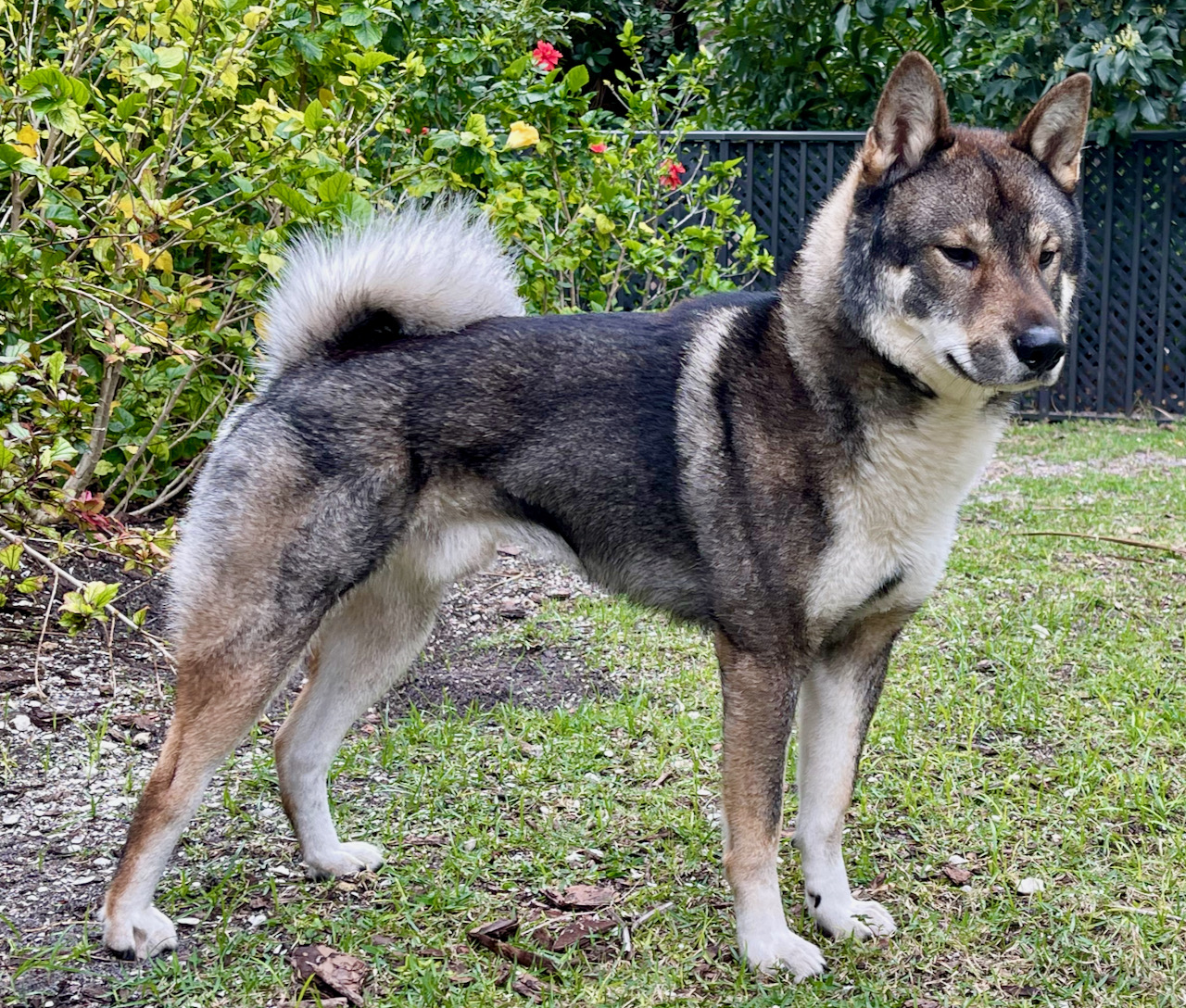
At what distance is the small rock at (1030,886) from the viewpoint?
2971 mm

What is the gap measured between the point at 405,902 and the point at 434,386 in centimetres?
123

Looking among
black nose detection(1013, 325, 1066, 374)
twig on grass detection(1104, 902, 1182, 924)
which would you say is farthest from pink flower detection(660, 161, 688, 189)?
twig on grass detection(1104, 902, 1182, 924)

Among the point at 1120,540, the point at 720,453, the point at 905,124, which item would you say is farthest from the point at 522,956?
the point at 1120,540

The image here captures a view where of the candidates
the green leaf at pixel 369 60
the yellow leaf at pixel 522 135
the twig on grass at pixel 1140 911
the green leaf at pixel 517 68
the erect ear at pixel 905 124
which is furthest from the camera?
the green leaf at pixel 517 68

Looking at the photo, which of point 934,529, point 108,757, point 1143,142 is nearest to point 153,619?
point 108,757

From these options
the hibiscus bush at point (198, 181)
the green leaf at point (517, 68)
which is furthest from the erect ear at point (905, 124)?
the green leaf at point (517, 68)

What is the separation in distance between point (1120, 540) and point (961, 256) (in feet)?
12.1

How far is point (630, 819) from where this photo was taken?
342 centimetres

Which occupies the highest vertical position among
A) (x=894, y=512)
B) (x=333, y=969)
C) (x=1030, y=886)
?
(x=894, y=512)

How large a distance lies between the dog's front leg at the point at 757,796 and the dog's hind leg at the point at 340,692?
0.81 metres

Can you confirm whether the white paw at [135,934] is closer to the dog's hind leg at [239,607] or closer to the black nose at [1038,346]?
the dog's hind leg at [239,607]

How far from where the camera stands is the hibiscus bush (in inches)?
151

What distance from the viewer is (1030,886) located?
299 cm

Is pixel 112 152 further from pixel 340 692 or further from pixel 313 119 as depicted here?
pixel 340 692
